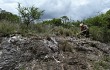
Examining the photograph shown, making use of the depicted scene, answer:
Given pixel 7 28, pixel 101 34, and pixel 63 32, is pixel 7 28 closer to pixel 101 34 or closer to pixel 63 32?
pixel 63 32

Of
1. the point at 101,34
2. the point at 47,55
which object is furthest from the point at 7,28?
the point at 101,34

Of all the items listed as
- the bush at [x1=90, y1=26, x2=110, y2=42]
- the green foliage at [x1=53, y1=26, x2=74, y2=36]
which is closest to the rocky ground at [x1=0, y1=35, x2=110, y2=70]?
the green foliage at [x1=53, y1=26, x2=74, y2=36]

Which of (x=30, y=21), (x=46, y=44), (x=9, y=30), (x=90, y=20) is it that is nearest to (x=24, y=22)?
(x=30, y=21)

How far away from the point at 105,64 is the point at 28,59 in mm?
3111

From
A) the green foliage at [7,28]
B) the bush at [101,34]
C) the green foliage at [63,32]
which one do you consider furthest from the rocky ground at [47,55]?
the bush at [101,34]

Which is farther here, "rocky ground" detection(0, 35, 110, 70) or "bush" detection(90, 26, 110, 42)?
"bush" detection(90, 26, 110, 42)

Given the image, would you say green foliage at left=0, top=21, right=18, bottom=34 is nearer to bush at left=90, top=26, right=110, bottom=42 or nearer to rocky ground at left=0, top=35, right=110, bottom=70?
rocky ground at left=0, top=35, right=110, bottom=70

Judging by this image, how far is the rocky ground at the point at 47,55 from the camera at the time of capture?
11.4 meters

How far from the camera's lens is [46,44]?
489 inches

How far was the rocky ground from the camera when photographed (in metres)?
11.4

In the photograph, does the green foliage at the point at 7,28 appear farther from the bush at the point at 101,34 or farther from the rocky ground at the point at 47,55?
the bush at the point at 101,34

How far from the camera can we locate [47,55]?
39.1 ft

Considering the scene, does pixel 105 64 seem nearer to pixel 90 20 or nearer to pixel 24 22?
pixel 24 22

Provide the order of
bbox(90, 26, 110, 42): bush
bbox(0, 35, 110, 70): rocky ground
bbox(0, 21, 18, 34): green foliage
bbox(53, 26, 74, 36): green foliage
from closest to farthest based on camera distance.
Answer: bbox(0, 35, 110, 70): rocky ground < bbox(0, 21, 18, 34): green foliage < bbox(53, 26, 74, 36): green foliage < bbox(90, 26, 110, 42): bush
